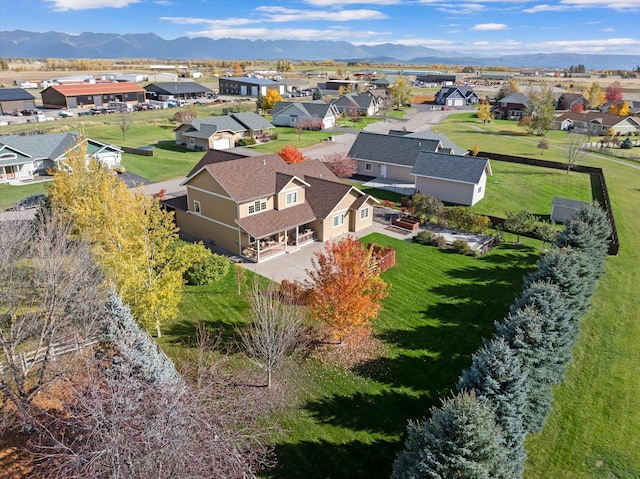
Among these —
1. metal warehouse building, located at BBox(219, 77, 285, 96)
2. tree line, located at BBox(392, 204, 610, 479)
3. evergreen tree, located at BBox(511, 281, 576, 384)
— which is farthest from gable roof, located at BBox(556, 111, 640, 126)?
evergreen tree, located at BBox(511, 281, 576, 384)

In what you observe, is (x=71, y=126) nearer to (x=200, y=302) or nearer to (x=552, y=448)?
(x=200, y=302)

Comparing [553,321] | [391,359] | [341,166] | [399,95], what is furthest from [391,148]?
[399,95]

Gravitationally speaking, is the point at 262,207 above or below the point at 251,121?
below

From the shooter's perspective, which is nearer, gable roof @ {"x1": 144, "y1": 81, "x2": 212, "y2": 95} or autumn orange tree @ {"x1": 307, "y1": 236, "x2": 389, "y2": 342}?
autumn orange tree @ {"x1": 307, "y1": 236, "x2": 389, "y2": 342}

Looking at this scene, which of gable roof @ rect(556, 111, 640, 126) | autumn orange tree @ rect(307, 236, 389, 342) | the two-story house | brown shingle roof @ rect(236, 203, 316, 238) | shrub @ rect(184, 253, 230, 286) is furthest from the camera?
gable roof @ rect(556, 111, 640, 126)

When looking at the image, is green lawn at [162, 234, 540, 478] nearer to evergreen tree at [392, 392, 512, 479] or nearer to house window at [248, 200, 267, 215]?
evergreen tree at [392, 392, 512, 479]

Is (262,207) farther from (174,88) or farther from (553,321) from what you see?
(174,88)

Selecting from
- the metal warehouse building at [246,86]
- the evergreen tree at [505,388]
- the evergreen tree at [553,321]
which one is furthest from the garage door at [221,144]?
the metal warehouse building at [246,86]

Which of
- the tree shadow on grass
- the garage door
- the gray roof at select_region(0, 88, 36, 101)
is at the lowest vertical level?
the tree shadow on grass
